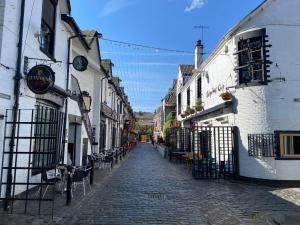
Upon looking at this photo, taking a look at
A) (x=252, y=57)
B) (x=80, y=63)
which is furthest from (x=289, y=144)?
(x=80, y=63)

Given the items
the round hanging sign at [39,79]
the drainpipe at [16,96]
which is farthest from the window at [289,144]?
the drainpipe at [16,96]

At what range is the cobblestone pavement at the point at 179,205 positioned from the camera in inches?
263

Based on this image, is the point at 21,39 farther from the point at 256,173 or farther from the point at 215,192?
the point at 256,173

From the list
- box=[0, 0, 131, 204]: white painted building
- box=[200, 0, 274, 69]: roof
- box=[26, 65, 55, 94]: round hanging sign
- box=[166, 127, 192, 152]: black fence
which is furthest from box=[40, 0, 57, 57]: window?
box=[166, 127, 192, 152]: black fence

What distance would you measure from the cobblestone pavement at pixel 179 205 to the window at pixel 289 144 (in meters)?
Answer: 1.42

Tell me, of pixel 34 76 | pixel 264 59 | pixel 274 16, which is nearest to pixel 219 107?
pixel 264 59

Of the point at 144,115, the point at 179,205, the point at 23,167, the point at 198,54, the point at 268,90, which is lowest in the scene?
the point at 179,205

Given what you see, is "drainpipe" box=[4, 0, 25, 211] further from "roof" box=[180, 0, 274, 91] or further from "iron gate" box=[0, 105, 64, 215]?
"roof" box=[180, 0, 274, 91]

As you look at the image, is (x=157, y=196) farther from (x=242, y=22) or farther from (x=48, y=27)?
(x=242, y=22)

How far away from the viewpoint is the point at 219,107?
14.3m

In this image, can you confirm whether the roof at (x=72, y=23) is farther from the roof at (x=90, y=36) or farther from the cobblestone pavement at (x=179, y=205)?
the cobblestone pavement at (x=179, y=205)

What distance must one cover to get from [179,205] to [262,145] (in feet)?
17.5

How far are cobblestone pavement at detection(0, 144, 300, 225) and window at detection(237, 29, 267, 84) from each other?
14.4ft

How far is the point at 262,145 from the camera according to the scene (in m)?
11.8
